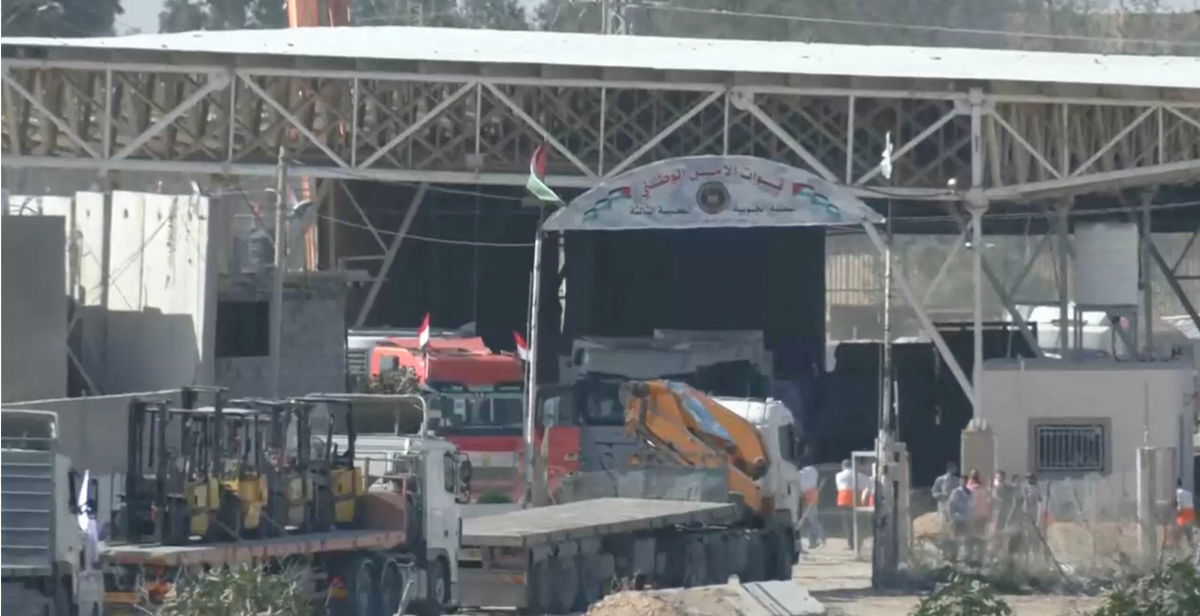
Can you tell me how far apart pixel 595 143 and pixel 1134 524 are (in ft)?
36.2

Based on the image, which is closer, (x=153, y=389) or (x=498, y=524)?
(x=498, y=524)

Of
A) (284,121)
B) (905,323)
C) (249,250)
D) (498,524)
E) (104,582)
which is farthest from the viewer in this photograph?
(905,323)

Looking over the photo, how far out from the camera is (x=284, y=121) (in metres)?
35.9

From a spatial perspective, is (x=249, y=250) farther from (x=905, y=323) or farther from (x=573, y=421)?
(x=905, y=323)

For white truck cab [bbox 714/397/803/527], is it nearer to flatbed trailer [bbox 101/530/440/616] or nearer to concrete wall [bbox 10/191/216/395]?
concrete wall [bbox 10/191/216/395]

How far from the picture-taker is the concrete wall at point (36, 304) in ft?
97.0

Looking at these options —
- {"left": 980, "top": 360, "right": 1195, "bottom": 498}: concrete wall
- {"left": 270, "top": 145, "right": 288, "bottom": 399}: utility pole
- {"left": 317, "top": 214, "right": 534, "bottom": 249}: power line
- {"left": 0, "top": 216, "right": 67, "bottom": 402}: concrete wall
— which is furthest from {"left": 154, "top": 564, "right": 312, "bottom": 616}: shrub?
{"left": 317, "top": 214, "right": 534, "bottom": 249}: power line

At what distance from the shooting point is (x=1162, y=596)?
16406 millimetres

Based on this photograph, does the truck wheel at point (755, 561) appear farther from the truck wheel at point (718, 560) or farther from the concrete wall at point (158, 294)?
the concrete wall at point (158, 294)

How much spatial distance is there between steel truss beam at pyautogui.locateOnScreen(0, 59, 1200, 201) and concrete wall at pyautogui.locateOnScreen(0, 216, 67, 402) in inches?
174

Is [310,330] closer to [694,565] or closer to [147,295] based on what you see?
[147,295]

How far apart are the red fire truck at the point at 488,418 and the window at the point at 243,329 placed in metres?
2.59

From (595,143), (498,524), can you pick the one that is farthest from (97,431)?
(595,143)

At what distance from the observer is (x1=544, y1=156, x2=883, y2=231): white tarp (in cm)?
3275
